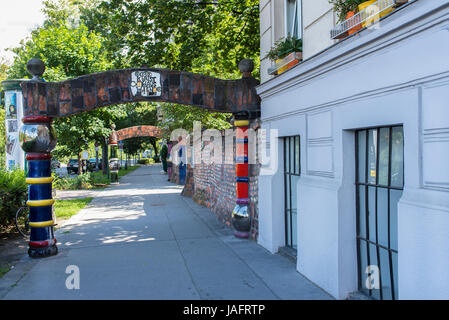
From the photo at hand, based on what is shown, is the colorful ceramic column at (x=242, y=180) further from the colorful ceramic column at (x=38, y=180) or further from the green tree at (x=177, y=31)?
the green tree at (x=177, y=31)

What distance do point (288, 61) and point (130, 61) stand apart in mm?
7848

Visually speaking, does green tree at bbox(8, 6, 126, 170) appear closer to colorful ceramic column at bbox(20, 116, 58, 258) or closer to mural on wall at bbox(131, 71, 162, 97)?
colorful ceramic column at bbox(20, 116, 58, 258)

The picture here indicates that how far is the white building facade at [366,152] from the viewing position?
3471 millimetres

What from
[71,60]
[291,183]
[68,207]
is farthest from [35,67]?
[71,60]

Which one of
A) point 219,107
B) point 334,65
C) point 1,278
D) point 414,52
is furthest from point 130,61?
→ point 414,52

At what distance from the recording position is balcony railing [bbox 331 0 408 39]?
3917 millimetres

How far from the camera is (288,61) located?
6516mm

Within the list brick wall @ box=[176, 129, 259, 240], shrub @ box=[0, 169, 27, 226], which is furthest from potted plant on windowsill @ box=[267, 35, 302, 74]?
shrub @ box=[0, 169, 27, 226]

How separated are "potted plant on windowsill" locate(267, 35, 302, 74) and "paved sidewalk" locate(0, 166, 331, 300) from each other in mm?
3199

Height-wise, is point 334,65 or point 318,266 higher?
point 334,65

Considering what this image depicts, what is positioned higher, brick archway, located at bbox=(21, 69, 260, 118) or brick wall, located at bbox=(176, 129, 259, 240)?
brick archway, located at bbox=(21, 69, 260, 118)

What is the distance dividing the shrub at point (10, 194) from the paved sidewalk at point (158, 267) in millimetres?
1196

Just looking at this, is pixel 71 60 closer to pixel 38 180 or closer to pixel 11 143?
pixel 11 143

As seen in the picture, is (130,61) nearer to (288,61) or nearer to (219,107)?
(219,107)
